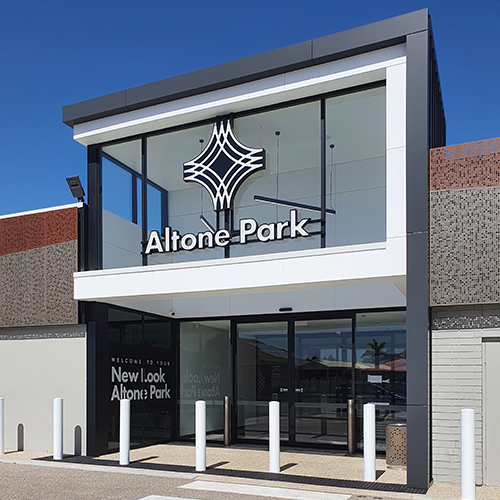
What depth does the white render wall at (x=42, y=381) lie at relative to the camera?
35.7ft

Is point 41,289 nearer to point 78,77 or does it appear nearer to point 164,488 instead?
point 164,488

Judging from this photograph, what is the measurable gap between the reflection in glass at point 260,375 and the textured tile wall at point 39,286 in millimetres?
3663

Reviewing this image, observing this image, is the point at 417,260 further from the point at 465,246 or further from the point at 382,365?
the point at 382,365

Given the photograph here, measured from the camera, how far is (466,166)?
8.16 metres

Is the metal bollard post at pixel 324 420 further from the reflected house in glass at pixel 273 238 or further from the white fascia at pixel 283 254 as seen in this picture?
the white fascia at pixel 283 254

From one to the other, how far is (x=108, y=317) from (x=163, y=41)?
7.07 m

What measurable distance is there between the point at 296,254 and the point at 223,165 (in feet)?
6.84

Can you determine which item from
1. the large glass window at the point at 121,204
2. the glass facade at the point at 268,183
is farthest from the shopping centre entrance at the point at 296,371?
the large glass window at the point at 121,204

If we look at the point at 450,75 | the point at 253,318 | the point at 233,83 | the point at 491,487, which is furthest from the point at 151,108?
the point at 491,487

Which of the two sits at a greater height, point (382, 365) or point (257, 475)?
point (382, 365)

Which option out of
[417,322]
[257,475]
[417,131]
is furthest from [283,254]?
[257,475]

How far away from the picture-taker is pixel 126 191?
38.8 feet

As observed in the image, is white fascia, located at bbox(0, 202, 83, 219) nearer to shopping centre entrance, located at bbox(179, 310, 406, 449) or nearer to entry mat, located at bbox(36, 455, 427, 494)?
shopping centre entrance, located at bbox(179, 310, 406, 449)

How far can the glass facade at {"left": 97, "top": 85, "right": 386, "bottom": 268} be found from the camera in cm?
1047
